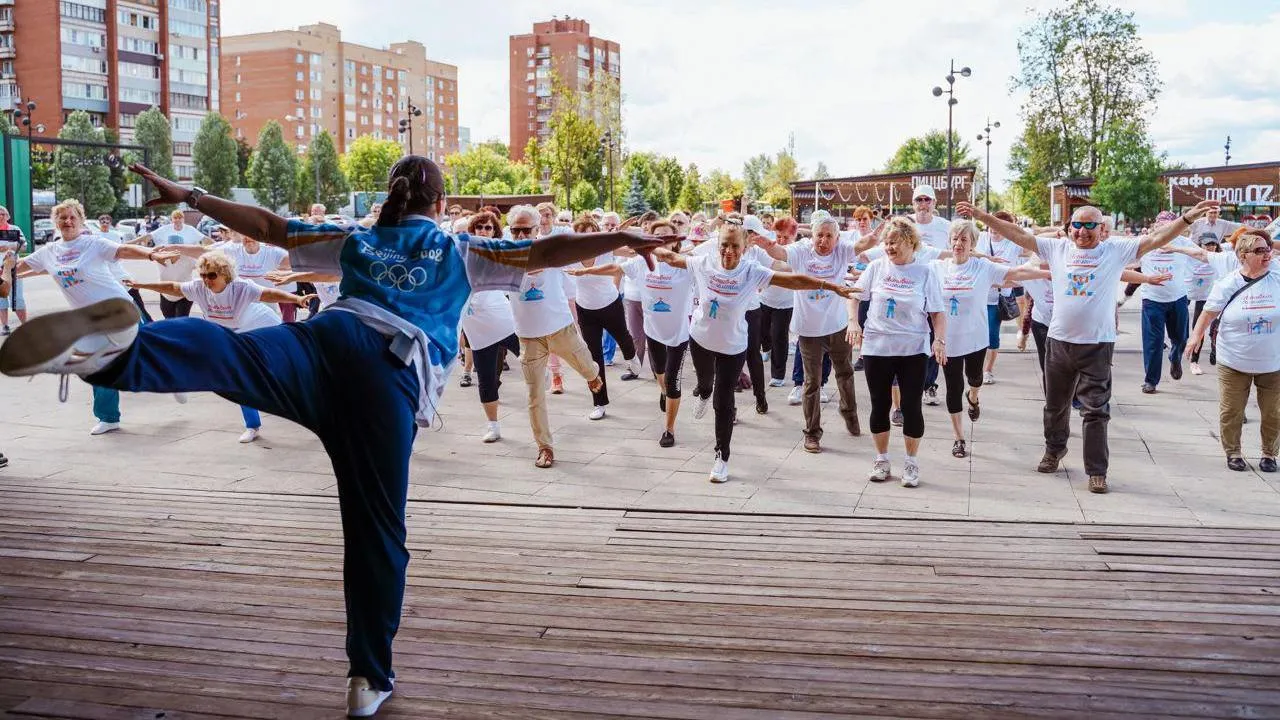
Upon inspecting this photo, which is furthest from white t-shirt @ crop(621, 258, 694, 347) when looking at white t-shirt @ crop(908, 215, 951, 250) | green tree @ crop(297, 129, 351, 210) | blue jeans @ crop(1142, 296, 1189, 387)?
green tree @ crop(297, 129, 351, 210)

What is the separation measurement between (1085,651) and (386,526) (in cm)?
275

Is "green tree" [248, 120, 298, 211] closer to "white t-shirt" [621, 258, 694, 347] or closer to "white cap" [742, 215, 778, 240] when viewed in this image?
"white cap" [742, 215, 778, 240]

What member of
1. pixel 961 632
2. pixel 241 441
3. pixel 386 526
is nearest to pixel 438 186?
pixel 386 526

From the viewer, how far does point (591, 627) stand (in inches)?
188

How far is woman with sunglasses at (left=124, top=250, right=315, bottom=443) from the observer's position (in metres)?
8.41

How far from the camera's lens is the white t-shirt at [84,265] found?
382 inches

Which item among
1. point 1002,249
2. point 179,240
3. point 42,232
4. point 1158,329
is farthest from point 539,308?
point 42,232

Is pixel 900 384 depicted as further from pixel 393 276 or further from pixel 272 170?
pixel 272 170

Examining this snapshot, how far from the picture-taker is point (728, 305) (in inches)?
325

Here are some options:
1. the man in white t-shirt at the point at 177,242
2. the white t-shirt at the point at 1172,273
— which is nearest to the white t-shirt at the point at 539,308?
the man in white t-shirt at the point at 177,242

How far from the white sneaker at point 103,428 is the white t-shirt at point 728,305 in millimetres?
5375

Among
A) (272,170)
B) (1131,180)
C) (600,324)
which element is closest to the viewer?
(600,324)

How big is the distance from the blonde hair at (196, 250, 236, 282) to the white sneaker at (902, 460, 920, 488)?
5225 mm

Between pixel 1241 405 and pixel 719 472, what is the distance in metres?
3.99
